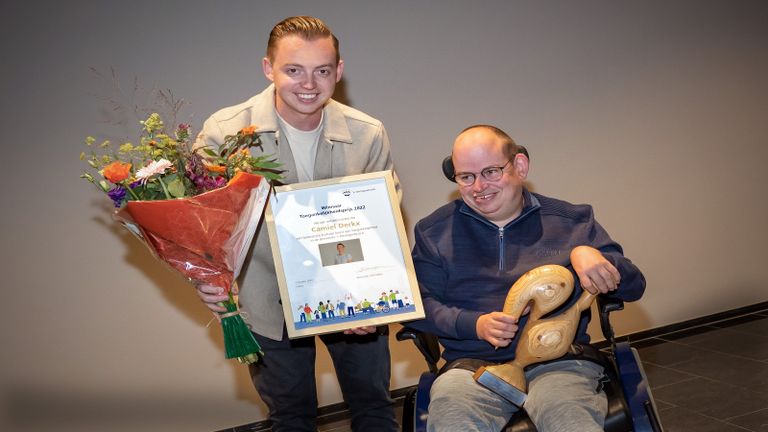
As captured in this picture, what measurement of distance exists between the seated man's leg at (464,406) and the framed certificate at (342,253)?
0.78 ft

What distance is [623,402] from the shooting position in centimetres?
260

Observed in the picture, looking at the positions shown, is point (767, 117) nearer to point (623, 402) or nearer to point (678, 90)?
point (678, 90)

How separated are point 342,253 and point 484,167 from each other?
0.54 m

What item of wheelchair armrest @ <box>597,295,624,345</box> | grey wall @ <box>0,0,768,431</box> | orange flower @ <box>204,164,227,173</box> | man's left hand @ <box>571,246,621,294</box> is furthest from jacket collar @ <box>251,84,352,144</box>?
grey wall @ <box>0,0,768,431</box>

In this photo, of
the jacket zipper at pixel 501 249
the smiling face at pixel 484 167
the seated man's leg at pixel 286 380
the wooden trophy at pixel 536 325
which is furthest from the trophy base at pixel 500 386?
the seated man's leg at pixel 286 380

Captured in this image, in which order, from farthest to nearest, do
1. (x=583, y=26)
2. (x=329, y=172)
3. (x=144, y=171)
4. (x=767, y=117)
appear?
(x=767, y=117)
(x=583, y=26)
(x=329, y=172)
(x=144, y=171)

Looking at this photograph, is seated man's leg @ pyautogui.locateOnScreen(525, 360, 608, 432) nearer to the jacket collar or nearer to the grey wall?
the jacket collar

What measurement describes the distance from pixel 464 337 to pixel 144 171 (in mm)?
1112

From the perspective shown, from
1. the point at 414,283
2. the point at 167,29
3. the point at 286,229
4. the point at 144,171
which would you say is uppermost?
the point at 167,29

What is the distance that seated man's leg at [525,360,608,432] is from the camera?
248 centimetres

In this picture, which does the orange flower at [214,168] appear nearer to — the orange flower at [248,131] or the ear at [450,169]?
the orange flower at [248,131]

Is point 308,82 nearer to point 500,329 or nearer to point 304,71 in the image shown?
point 304,71

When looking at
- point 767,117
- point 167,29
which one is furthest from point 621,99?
point 167,29

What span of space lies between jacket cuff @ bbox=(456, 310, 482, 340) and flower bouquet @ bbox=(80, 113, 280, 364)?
2.38ft
